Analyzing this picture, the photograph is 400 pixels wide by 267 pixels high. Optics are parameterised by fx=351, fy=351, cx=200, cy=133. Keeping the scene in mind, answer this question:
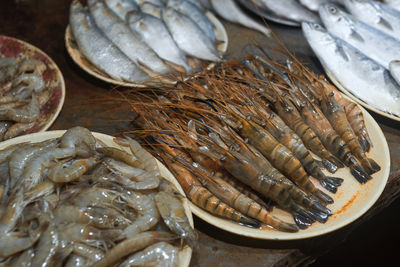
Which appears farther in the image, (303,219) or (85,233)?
(303,219)

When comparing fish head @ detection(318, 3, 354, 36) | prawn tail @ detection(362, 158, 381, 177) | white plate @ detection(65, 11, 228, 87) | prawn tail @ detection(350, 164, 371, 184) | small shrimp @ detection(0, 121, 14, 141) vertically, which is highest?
fish head @ detection(318, 3, 354, 36)

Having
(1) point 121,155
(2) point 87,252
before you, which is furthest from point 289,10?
(2) point 87,252

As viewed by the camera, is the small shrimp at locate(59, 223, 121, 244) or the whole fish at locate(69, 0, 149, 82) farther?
the whole fish at locate(69, 0, 149, 82)

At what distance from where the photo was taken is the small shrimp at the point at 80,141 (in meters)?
2.03

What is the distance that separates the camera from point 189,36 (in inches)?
137

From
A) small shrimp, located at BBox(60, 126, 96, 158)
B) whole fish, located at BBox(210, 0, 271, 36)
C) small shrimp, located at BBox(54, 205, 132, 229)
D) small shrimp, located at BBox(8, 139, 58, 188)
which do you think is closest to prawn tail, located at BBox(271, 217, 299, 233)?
small shrimp, located at BBox(54, 205, 132, 229)

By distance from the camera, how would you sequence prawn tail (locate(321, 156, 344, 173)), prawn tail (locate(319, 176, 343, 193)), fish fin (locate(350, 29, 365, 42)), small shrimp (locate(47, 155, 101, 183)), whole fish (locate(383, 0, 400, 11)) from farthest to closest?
whole fish (locate(383, 0, 400, 11))
fish fin (locate(350, 29, 365, 42))
prawn tail (locate(321, 156, 344, 173))
prawn tail (locate(319, 176, 343, 193))
small shrimp (locate(47, 155, 101, 183))

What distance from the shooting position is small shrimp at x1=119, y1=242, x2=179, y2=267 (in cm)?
166

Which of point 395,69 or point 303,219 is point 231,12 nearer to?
point 395,69

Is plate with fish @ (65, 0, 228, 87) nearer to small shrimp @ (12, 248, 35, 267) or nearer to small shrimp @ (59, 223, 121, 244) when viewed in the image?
small shrimp @ (59, 223, 121, 244)

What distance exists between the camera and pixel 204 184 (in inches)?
88.3

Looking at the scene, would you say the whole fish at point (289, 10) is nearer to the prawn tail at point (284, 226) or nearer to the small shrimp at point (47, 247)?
the prawn tail at point (284, 226)

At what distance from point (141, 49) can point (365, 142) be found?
2069 millimetres

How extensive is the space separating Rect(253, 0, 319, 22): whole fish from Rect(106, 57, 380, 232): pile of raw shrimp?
154 centimetres
